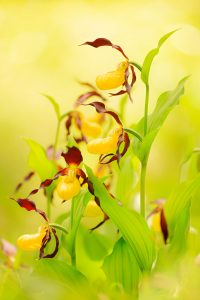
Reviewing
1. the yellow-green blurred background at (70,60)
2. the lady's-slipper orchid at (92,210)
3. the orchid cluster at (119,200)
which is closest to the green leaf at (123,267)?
the orchid cluster at (119,200)

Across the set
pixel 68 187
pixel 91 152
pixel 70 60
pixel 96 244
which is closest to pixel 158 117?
pixel 91 152

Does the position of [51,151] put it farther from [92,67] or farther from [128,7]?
[128,7]

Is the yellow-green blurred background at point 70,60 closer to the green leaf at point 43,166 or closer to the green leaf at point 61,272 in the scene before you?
the green leaf at point 43,166

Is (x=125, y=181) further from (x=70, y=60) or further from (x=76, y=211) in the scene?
(x=70, y=60)

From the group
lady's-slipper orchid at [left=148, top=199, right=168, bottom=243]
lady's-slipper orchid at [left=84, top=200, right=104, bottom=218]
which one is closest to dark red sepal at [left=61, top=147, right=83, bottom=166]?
lady's-slipper orchid at [left=84, top=200, right=104, bottom=218]

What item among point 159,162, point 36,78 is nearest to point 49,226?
point 159,162
